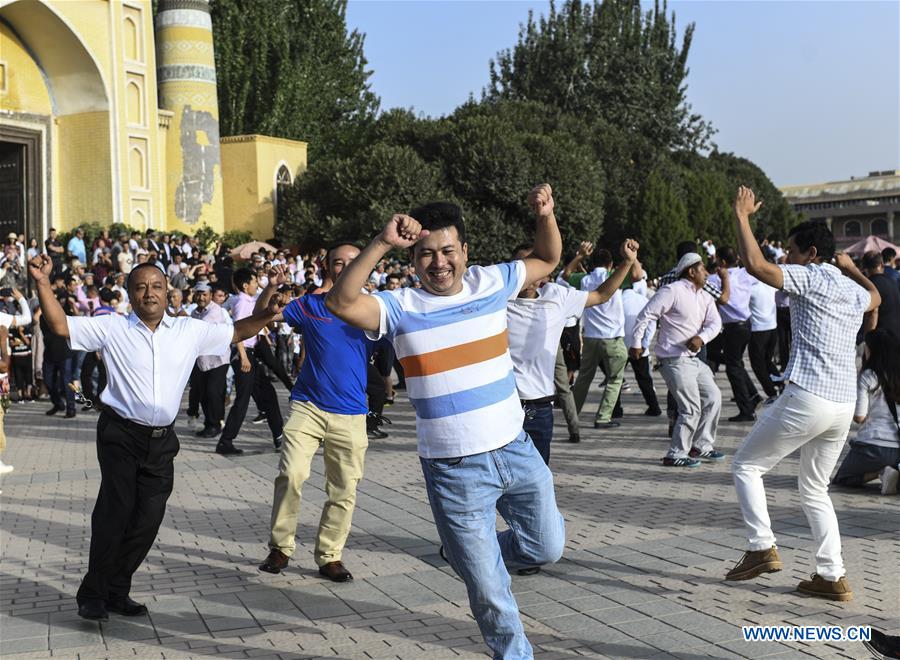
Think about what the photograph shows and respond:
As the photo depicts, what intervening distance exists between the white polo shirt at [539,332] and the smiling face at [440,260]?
266 centimetres

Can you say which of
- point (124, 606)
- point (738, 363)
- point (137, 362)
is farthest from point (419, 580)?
point (738, 363)

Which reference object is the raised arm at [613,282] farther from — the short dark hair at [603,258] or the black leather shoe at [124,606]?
the short dark hair at [603,258]

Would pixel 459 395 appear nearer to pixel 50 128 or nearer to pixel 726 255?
pixel 726 255

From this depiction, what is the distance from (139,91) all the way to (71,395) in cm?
1817

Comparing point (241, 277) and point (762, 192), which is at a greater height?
point (762, 192)

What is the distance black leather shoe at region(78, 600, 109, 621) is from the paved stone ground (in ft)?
0.16

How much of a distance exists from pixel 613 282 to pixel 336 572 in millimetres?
2281

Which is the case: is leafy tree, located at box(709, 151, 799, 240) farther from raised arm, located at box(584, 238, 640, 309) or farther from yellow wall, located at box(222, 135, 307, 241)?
raised arm, located at box(584, 238, 640, 309)

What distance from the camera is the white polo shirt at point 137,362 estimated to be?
5312 mm

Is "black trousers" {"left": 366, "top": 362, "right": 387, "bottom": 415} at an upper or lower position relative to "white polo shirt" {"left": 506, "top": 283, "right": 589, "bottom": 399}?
lower

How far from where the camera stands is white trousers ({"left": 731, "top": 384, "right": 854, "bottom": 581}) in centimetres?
530

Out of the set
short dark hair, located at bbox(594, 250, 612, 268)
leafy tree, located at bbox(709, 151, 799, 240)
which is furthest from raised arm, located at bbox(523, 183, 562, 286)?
leafy tree, located at bbox(709, 151, 799, 240)

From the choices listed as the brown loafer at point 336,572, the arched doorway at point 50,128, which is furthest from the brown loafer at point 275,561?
the arched doorway at point 50,128

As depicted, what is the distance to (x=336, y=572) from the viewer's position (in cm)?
597
